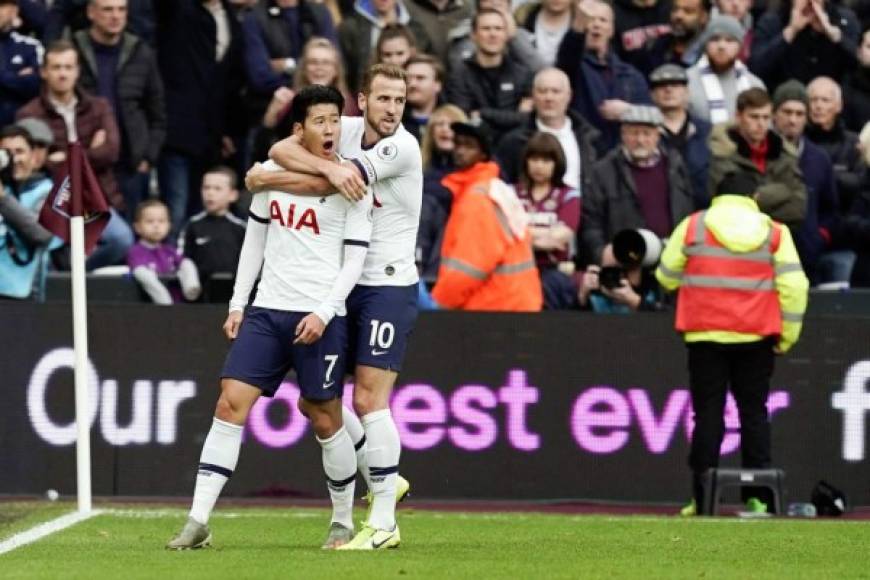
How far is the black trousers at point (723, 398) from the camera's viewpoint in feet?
46.1

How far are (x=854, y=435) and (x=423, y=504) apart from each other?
3015 mm

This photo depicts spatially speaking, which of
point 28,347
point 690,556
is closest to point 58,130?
point 28,347

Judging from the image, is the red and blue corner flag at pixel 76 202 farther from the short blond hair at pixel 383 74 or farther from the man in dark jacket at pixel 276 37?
the man in dark jacket at pixel 276 37

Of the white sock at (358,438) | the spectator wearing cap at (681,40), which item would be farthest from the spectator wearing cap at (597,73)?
the white sock at (358,438)

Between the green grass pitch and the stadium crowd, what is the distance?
8.12 ft

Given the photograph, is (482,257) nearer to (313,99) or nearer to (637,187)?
(637,187)

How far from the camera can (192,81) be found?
18.0 metres

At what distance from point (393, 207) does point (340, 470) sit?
4.51 feet

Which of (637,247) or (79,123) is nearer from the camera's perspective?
(637,247)

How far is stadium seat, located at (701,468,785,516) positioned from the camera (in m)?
13.9

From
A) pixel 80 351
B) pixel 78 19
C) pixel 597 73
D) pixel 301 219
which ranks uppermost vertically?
Result: pixel 78 19

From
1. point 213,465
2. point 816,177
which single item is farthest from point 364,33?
point 213,465

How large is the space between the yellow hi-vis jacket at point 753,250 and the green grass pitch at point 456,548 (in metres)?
1.24

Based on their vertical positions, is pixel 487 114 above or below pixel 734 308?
above
